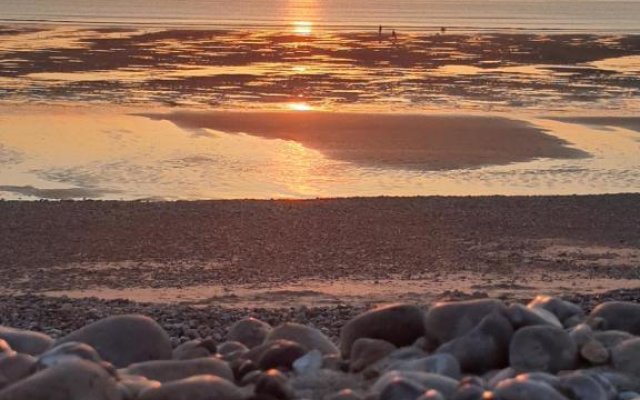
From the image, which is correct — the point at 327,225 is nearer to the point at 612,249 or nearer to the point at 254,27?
the point at 612,249

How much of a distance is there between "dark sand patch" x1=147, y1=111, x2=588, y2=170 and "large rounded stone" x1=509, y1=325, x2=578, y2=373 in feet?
47.7

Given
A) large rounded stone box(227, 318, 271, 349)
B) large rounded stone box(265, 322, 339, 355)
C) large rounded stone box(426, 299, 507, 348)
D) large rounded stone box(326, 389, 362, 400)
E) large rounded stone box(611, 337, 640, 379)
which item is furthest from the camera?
large rounded stone box(227, 318, 271, 349)

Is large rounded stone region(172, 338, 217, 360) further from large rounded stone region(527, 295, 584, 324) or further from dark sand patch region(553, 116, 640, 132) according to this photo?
dark sand patch region(553, 116, 640, 132)

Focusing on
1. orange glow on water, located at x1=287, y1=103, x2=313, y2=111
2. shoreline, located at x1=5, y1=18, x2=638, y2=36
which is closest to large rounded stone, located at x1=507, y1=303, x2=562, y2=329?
orange glow on water, located at x1=287, y1=103, x2=313, y2=111

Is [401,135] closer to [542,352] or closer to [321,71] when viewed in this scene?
[321,71]

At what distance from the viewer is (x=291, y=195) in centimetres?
1745

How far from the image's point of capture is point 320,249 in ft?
42.0

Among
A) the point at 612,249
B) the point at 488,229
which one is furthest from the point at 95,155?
the point at 612,249

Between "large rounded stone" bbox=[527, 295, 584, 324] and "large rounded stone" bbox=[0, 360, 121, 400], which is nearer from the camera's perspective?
"large rounded stone" bbox=[0, 360, 121, 400]

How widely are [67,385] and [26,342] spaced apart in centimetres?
155

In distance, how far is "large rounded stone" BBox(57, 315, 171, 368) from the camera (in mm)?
5859

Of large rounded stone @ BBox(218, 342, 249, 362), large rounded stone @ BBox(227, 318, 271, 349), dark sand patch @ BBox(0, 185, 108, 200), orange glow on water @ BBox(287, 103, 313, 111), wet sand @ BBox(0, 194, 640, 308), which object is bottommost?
dark sand patch @ BBox(0, 185, 108, 200)

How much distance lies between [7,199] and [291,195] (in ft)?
15.4

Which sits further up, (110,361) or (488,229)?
(110,361)
